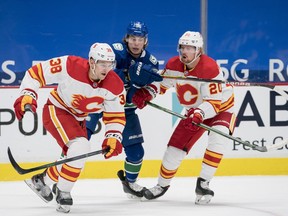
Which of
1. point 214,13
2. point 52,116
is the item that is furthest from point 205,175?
point 214,13

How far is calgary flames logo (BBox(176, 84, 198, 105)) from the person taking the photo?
588 cm

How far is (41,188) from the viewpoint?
224 inches

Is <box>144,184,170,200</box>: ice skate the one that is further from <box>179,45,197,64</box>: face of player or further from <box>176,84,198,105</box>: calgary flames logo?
<box>179,45,197,64</box>: face of player

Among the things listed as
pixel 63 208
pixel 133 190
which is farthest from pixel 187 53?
pixel 63 208

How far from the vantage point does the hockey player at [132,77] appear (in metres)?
5.83

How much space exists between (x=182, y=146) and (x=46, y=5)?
7.04 ft

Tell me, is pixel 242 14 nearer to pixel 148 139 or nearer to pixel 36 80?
pixel 148 139

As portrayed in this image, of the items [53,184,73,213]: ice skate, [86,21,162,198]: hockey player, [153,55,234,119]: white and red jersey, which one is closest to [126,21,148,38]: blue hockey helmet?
[86,21,162,198]: hockey player

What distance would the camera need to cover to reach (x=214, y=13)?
7.65 metres

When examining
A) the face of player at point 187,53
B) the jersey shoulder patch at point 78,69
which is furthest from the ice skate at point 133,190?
the jersey shoulder patch at point 78,69

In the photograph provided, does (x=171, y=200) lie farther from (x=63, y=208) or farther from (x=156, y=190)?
(x=63, y=208)

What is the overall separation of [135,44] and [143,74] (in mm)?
205

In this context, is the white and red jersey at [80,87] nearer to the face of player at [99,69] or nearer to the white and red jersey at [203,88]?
the face of player at [99,69]

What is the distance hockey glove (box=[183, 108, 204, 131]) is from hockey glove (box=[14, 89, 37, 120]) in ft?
3.12
